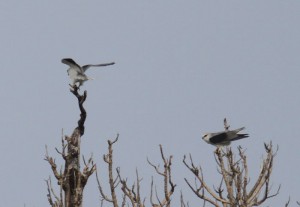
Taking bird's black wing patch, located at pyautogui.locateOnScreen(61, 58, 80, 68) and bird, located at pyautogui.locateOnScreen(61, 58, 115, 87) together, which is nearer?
bird's black wing patch, located at pyautogui.locateOnScreen(61, 58, 80, 68)

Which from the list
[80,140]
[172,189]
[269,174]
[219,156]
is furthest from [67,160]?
[269,174]

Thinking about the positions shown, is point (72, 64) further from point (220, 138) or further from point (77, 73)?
point (220, 138)

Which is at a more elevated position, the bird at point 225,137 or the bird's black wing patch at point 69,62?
the bird's black wing patch at point 69,62

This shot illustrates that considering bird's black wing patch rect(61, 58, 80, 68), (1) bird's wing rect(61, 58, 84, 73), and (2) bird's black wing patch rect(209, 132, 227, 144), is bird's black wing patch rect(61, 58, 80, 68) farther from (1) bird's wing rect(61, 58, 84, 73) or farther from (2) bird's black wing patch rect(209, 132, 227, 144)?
(2) bird's black wing patch rect(209, 132, 227, 144)

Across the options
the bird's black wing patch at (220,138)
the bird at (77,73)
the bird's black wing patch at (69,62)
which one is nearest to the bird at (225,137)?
the bird's black wing patch at (220,138)

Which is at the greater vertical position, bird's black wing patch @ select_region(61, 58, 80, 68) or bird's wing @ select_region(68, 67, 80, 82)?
bird's black wing patch @ select_region(61, 58, 80, 68)

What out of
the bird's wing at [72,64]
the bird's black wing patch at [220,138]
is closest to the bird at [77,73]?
the bird's wing at [72,64]

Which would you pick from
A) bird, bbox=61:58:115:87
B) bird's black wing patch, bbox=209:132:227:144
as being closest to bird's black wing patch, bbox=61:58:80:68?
bird, bbox=61:58:115:87

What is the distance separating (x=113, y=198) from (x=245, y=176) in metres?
2.03

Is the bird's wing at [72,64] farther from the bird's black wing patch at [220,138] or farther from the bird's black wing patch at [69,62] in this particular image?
the bird's black wing patch at [220,138]

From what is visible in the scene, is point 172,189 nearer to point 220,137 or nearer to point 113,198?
point 113,198

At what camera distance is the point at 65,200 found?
9.13 m

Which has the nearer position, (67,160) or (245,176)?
(245,176)

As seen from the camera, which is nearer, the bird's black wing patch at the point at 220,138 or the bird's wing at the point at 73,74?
the bird's wing at the point at 73,74
